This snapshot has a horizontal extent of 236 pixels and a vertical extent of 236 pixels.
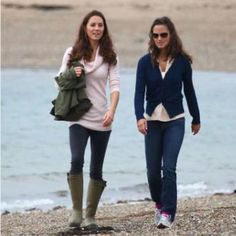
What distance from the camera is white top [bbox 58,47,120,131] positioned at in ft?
23.9

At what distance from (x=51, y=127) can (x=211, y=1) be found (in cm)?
2269

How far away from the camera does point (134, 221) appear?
8.17 metres

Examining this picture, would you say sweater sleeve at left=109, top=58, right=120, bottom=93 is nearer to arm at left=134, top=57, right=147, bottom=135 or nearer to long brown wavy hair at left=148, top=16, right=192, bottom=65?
arm at left=134, top=57, right=147, bottom=135

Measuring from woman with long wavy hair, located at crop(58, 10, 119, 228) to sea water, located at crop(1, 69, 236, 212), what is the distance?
4.25 m

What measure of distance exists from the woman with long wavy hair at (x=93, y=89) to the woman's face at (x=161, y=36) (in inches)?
13.1

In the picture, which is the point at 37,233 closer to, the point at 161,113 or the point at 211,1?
the point at 161,113

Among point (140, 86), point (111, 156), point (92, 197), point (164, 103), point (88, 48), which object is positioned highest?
point (88, 48)

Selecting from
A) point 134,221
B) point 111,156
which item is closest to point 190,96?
point 134,221

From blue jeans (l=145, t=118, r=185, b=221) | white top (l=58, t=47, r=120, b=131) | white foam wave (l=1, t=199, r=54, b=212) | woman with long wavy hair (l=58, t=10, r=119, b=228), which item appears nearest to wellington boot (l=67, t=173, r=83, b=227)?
woman with long wavy hair (l=58, t=10, r=119, b=228)

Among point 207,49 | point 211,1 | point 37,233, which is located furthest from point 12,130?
point 211,1

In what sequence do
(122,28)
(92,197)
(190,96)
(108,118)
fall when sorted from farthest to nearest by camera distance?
(122,28)
(92,197)
(190,96)
(108,118)

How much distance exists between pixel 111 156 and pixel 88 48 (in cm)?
816

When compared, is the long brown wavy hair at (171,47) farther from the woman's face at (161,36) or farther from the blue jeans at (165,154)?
the blue jeans at (165,154)

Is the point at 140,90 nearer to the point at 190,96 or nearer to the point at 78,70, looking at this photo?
the point at 190,96
